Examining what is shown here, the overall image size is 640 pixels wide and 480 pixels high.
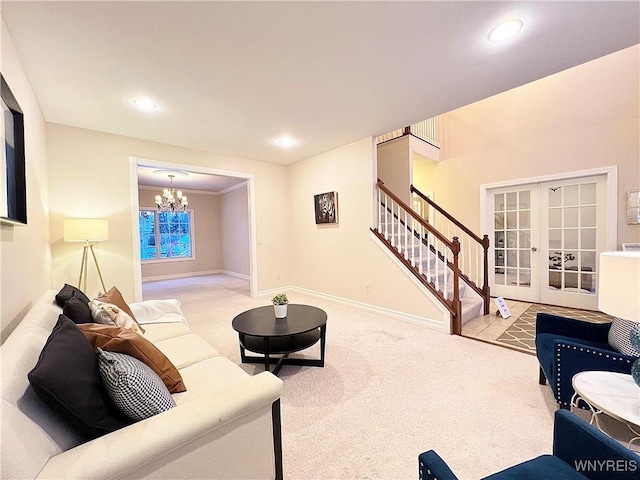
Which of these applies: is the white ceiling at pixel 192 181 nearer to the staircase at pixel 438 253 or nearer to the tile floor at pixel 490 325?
the staircase at pixel 438 253

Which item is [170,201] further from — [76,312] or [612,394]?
[612,394]

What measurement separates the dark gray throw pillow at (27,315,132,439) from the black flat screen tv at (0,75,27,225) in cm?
99

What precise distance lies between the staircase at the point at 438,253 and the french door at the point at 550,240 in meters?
0.65

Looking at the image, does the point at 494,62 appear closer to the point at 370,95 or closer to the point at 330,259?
the point at 370,95

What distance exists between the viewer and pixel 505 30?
6.08 ft

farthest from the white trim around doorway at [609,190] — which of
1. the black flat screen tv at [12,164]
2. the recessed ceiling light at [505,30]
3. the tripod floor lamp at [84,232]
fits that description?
the tripod floor lamp at [84,232]

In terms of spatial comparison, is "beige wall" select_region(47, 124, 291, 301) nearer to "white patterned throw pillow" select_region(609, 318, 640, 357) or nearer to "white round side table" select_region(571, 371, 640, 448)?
"white round side table" select_region(571, 371, 640, 448)

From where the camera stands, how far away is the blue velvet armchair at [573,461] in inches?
31.9

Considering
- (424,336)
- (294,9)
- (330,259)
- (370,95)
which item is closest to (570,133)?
(370,95)

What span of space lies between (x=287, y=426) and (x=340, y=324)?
1.85m

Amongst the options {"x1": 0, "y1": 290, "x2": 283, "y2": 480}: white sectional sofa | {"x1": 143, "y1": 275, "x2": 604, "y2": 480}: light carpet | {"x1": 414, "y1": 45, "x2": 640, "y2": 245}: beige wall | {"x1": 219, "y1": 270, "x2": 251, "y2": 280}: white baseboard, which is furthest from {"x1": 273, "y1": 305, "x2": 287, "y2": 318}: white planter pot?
{"x1": 219, "y1": 270, "x2": 251, "y2": 280}: white baseboard

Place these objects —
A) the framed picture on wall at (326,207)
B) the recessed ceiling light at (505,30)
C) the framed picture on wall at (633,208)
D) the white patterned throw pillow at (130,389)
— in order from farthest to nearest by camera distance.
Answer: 1. the framed picture on wall at (326,207)
2. the framed picture on wall at (633,208)
3. the recessed ceiling light at (505,30)
4. the white patterned throw pillow at (130,389)

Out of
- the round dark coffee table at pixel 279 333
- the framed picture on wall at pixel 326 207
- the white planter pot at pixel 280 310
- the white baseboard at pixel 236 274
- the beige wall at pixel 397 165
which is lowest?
the white baseboard at pixel 236 274

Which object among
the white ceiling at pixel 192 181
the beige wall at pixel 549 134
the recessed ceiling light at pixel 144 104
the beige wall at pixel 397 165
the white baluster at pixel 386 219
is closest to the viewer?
the recessed ceiling light at pixel 144 104
